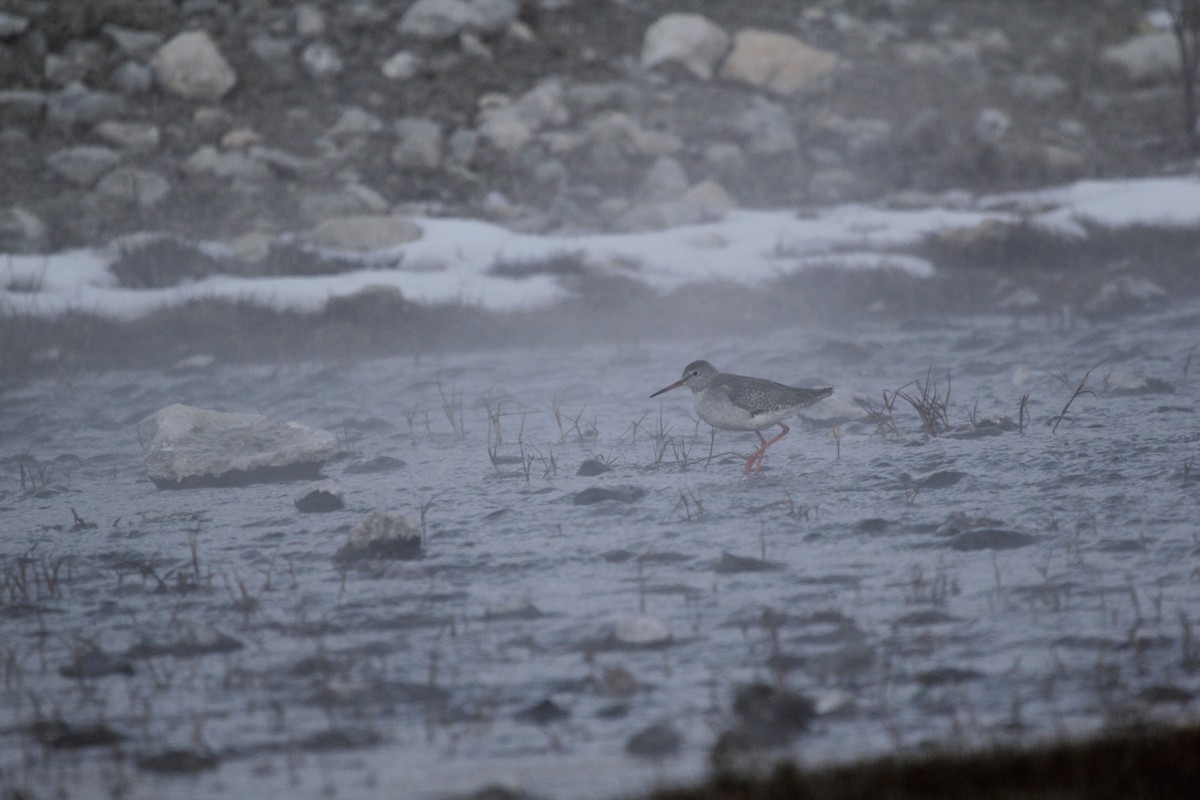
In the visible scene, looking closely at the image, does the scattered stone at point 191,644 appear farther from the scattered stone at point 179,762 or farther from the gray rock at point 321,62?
the gray rock at point 321,62

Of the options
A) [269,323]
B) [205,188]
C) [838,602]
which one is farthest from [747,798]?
[205,188]

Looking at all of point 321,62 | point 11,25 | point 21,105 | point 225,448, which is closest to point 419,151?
point 321,62

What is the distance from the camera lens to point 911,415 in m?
9.01

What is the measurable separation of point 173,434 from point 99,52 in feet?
35.3

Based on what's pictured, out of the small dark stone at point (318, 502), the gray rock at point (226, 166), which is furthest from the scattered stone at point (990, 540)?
the gray rock at point (226, 166)

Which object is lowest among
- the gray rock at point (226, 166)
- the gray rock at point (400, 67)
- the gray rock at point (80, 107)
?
the gray rock at point (226, 166)

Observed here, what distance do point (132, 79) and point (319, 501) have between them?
10951 millimetres

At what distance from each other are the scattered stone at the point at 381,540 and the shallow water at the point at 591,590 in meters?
0.14

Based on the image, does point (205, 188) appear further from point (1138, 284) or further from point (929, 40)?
point (929, 40)

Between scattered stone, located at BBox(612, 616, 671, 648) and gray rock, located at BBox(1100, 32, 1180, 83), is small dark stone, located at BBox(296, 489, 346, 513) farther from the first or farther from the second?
gray rock, located at BBox(1100, 32, 1180, 83)

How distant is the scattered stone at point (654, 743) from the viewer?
3928 mm

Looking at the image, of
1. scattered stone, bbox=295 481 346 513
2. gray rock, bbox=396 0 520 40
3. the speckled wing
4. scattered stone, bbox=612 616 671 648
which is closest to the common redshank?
the speckled wing

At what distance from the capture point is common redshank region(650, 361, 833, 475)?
7898 millimetres

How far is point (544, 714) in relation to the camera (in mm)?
4242
